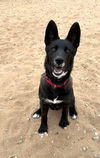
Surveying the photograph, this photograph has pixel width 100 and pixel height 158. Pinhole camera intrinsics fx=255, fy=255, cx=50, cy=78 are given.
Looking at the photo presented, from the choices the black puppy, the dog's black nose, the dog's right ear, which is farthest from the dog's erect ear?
the dog's black nose

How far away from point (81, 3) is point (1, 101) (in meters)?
8.53

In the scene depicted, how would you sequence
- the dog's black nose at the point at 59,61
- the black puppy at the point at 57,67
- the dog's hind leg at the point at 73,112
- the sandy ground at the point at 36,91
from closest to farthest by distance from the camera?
1. the dog's black nose at the point at 59,61
2. the black puppy at the point at 57,67
3. the sandy ground at the point at 36,91
4. the dog's hind leg at the point at 73,112

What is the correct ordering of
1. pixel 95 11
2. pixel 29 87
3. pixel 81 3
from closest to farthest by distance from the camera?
1. pixel 29 87
2. pixel 95 11
3. pixel 81 3

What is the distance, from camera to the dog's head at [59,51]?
3529 mm

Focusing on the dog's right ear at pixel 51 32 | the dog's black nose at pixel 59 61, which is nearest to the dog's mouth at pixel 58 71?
the dog's black nose at pixel 59 61

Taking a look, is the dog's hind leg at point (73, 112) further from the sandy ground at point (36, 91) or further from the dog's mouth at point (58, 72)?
the dog's mouth at point (58, 72)

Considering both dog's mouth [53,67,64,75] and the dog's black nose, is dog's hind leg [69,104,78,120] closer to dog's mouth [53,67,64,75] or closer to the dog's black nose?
dog's mouth [53,67,64,75]

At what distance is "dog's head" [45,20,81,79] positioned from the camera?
3.53 metres

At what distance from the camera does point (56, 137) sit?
13.7ft

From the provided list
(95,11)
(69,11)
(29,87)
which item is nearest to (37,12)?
(69,11)

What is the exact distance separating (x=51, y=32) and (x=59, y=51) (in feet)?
1.06

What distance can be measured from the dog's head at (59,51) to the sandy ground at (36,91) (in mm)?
1138

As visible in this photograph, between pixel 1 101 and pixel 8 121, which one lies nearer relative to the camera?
pixel 8 121

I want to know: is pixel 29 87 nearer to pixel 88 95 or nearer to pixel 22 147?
pixel 88 95
